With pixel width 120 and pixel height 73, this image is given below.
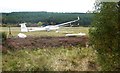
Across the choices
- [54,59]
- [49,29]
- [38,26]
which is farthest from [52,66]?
[49,29]

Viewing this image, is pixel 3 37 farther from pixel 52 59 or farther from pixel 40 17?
pixel 52 59

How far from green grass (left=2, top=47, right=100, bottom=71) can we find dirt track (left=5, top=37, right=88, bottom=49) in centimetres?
20

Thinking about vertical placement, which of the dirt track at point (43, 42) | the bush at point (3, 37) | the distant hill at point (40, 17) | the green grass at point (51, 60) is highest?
the distant hill at point (40, 17)

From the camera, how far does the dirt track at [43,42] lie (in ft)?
18.3

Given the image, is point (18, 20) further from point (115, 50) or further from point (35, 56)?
point (115, 50)

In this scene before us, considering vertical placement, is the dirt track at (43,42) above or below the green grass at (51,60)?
above

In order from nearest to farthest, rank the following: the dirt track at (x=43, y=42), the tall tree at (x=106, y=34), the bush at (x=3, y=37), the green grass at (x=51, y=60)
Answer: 1. the tall tree at (x=106, y=34)
2. the green grass at (x=51, y=60)
3. the bush at (x=3, y=37)
4. the dirt track at (x=43, y=42)

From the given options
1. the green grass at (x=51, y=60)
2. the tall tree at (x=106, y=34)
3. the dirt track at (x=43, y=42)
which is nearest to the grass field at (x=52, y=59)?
the green grass at (x=51, y=60)

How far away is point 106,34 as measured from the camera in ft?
13.1

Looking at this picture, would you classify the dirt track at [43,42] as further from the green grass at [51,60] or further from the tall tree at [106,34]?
the tall tree at [106,34]

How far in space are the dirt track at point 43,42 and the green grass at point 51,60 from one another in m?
0.20

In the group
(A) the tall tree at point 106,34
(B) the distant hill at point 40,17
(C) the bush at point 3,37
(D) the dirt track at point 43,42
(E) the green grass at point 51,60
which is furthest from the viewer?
(D) the dirt track at point 43,42

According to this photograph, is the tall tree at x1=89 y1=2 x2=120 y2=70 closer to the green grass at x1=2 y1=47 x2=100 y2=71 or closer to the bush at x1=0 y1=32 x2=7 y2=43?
the green grass at x1=2 y1=47 x2=100 y2=71

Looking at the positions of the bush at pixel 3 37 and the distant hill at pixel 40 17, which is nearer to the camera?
the distant hill at pixel 40 17
